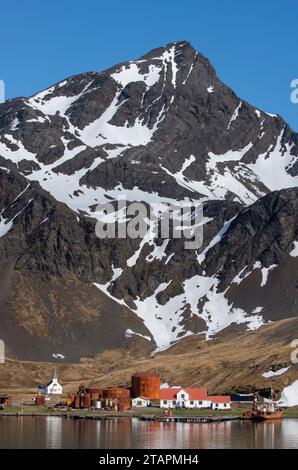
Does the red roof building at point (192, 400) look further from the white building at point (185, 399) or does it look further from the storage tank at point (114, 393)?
the storage tank at point (114, 393)

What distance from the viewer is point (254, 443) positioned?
108750mm

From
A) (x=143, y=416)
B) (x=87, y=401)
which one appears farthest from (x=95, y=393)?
(x=143, y=416)

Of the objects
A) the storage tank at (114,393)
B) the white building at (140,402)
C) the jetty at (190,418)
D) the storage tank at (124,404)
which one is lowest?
the jetty at (190,418)

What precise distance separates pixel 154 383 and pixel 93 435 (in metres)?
70.4

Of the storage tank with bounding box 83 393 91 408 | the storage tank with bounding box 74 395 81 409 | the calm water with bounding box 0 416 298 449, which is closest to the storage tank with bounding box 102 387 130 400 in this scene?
the storage tank with bounding box 83 393 91 408

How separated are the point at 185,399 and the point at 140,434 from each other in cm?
6131

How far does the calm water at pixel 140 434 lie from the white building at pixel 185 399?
95.7 ft

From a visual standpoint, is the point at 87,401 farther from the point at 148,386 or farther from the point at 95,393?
the point at 148,386

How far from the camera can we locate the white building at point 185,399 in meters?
180

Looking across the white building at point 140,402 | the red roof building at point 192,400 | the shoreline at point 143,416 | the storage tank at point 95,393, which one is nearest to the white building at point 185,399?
the red roof building at point 192,400

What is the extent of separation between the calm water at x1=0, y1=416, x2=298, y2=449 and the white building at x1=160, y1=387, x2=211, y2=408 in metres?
29.2

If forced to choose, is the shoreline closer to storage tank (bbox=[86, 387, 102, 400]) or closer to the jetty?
the jetty
